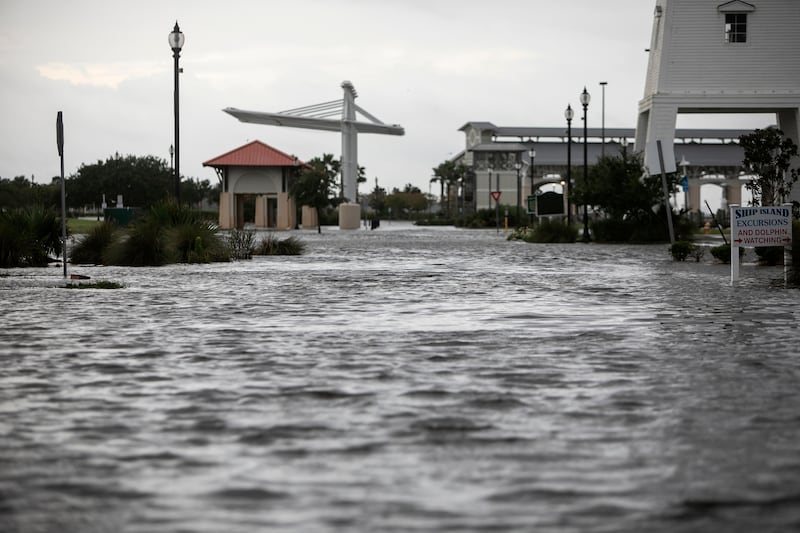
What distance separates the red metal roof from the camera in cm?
8925

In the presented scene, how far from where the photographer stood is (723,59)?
4638cm

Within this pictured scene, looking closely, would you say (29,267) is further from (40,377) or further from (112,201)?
(112,201)

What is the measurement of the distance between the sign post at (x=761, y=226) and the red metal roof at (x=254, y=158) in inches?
2843

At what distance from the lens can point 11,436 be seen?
6105mm

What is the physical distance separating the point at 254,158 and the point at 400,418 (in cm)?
8512

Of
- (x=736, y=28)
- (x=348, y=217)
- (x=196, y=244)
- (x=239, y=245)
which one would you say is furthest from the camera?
(x=348, y=217)

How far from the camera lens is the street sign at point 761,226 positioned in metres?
18.1

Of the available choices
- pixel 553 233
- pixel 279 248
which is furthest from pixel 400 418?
pixel 553 233

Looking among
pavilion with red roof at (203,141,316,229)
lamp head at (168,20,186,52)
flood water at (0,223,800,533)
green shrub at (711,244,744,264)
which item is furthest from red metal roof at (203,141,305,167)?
flood water at (0,223,800,533)

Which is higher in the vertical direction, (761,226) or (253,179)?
(253,179)

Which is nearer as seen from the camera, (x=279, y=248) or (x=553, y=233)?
(x=279, y=248)

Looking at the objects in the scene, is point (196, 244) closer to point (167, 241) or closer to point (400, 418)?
point (167, 241)

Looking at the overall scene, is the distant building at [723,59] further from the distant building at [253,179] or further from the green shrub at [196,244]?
the distant building at [253,179]

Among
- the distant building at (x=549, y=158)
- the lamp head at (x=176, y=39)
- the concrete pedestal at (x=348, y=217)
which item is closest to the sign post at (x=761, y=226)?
the lamp head at (x=176, y=39)
